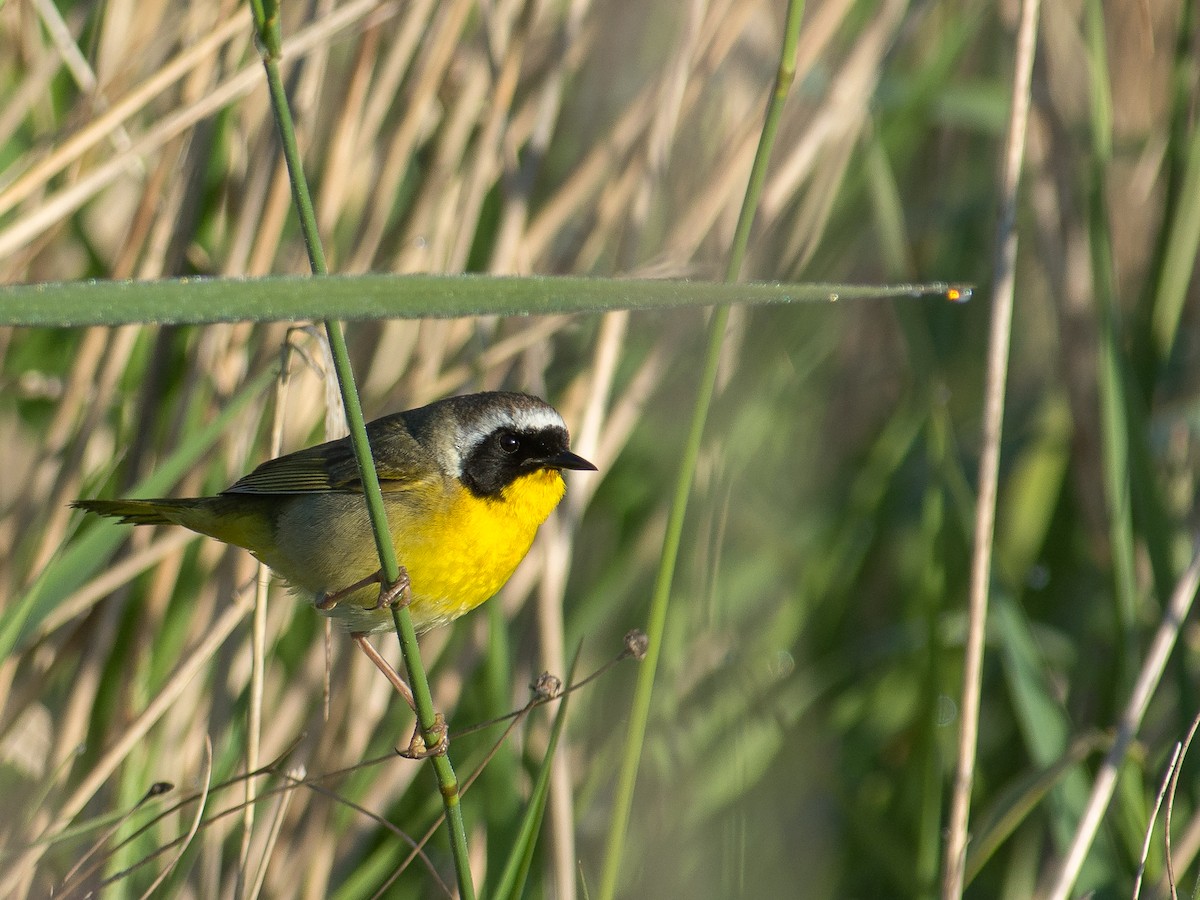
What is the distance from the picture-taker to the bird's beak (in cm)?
229

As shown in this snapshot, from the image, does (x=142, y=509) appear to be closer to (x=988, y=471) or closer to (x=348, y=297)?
(x=348, y=297)

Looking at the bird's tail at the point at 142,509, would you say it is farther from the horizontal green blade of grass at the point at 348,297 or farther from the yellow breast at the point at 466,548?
the horizontal green blade of grass at the point at 348,297

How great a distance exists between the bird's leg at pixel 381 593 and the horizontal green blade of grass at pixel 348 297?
17.5 inches

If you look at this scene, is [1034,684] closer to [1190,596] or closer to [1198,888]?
[1190,596]

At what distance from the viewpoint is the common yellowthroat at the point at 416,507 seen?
7.64 feet

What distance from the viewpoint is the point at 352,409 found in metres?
1.40

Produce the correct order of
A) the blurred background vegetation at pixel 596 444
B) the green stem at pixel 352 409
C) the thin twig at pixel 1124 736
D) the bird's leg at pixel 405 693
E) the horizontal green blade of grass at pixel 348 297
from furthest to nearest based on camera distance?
the blurred background vegetation at pixel 596 444
the thin twig at pixel 1124 736
the bird's leg at pixel 405 693
the green stem at pixel 352 409
the horizontal green blade of grass at pixel 348 297

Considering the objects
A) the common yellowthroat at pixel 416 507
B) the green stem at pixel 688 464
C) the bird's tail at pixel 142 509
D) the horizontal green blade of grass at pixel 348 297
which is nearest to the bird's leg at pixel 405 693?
the common yellowthroat at pixel 416 507

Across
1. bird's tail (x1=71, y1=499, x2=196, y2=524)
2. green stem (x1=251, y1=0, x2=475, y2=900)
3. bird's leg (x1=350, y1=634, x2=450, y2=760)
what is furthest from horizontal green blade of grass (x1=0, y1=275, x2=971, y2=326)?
bird's tail (x1=71, y1=499, x2=196, y2=524)

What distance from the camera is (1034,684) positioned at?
8.59 ft

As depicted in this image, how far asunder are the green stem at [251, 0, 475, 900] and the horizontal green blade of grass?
69 mm

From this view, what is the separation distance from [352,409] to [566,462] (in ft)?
3.21

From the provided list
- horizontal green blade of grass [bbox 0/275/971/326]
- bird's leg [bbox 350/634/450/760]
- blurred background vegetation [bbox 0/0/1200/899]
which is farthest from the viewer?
blurred background vegetation [bbox 0/0/1200/899]

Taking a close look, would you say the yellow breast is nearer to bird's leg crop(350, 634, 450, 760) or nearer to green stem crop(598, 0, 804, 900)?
bird's leg crop(350, 634, 450, 760)
